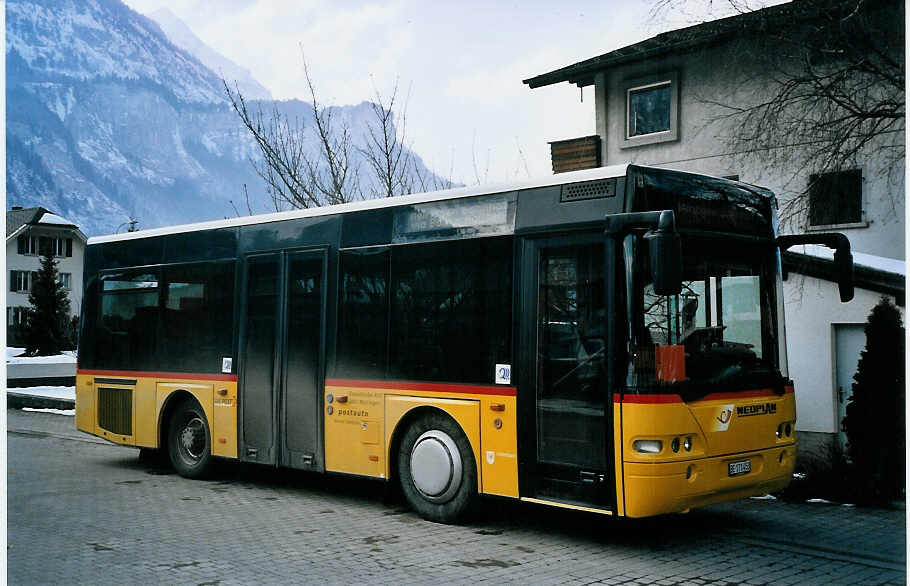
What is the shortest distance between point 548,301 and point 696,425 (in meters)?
1.55

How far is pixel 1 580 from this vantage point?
6707 mm

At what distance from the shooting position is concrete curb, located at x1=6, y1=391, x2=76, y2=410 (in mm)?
24969

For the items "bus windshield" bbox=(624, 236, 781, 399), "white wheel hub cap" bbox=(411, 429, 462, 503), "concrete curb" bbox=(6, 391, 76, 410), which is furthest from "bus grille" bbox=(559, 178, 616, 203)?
"concrete curb" bbox=(6, 391, 76, 410)

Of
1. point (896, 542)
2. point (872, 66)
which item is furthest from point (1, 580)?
point (872, 66)

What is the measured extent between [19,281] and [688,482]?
88.0 metres

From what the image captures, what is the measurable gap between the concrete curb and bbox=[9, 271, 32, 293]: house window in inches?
2509

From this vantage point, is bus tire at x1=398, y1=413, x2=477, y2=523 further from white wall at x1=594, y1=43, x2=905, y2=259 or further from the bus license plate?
white wall at x1=594, y1=43, x2=905, y2=259

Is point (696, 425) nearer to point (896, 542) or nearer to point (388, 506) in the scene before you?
point (896, 542)

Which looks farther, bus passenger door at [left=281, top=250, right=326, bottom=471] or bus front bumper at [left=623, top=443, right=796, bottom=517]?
bus passenger door at [left=281, top=250, right=326, bottom=471]

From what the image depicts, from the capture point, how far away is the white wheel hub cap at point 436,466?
8922 millimetres

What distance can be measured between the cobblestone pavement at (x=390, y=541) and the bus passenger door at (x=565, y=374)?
0.60 metres

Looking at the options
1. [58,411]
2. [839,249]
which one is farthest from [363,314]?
[58,411]

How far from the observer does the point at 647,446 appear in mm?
7418

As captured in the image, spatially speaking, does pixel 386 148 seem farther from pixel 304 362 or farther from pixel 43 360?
pixel 43 360
